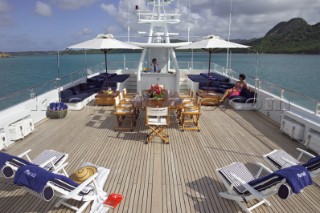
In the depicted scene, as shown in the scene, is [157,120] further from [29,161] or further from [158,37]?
[158,37]

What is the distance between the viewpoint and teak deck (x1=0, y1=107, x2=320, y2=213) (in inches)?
143

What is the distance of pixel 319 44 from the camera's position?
310 ft

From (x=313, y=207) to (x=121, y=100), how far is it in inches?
212

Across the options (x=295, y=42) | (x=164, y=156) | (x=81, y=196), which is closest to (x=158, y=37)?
(x=164, y=156)

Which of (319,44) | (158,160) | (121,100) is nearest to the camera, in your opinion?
(158,160)

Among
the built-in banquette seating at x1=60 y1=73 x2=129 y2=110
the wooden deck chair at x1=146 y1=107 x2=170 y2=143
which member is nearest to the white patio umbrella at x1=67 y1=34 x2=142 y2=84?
the built-in banquette seating at x1=60 y1=73 x2=129 y2=110

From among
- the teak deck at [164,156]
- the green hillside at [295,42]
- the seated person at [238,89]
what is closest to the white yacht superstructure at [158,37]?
the seated person at [238,89]

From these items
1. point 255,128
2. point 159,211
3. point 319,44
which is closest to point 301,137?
point 255,128

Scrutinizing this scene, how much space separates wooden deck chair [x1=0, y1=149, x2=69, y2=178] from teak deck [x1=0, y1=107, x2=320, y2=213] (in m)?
0.50

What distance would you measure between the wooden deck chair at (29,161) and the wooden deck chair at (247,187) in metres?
2.68

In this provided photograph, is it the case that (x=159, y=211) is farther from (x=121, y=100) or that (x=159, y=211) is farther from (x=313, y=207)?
(x=121, y=100)

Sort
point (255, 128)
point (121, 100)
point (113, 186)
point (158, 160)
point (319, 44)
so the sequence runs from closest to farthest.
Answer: point (113, 186) → point (158, 160) → point (255, 128) → point (121, 100) → point (319, 44)

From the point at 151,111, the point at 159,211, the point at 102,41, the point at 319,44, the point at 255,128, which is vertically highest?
the point at 319,44

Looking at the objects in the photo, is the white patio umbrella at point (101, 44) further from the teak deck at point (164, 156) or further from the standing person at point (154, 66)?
the standing person at point (154, 66)
